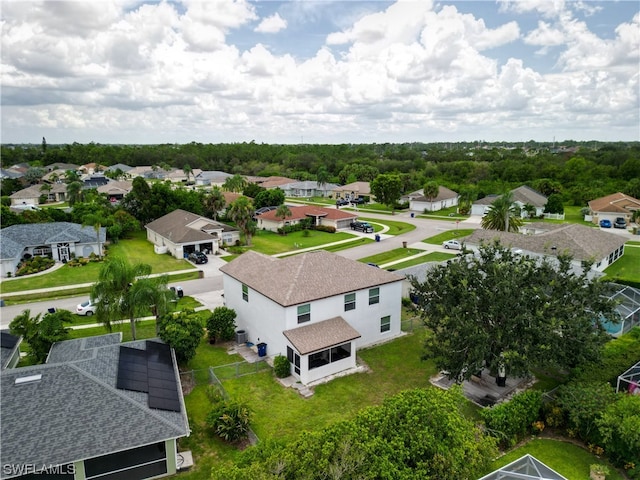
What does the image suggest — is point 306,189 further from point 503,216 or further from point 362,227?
point 503,216

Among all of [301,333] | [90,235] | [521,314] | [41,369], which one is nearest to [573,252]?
[521,314]

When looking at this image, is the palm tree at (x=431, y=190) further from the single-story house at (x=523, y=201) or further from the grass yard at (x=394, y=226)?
the grass yard at (x=394, y=226)

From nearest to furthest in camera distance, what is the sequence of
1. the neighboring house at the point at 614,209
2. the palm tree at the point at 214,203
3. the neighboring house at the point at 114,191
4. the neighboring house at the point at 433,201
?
the neighboring house at the point at 614,209, the palm tree at the point at 214,203, the neighboring house at the point at 433,201, the neighboring house at the point at 114,191

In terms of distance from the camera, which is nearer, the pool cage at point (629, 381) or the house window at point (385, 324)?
the pool cage at point (629, 381)

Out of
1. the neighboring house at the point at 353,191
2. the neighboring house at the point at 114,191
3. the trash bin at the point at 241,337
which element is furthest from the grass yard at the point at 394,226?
the neighboring house at the point at 114,191

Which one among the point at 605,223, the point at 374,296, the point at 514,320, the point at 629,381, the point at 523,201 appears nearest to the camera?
the point at 514,320

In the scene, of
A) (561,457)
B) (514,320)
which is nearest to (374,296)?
(514,320)

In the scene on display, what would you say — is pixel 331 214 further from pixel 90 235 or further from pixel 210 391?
pixel 210 391
